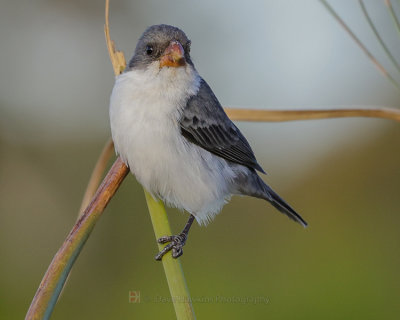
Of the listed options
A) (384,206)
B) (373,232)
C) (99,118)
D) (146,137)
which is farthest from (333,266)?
(99,118)

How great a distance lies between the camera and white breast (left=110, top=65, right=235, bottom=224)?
2.76 metres

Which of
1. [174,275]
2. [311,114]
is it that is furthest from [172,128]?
[174,275]

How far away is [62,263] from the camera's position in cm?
162

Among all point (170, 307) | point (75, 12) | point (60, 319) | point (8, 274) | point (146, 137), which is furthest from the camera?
point (75, 12)

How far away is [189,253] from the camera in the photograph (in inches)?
146

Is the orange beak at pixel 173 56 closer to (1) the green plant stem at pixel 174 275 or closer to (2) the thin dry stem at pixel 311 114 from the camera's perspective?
(2) the thin dry stem at pixel 311 114

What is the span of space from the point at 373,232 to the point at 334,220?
Answer: 0.30 metres

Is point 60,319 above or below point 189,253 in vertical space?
below

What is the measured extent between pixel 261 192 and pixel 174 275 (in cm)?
163

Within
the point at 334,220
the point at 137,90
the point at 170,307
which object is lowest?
the point at 170,307

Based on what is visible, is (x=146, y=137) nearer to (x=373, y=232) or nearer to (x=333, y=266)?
(x=333, y=266)

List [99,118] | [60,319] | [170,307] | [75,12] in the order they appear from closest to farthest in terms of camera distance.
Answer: [170,307], [60,319], [99,118], [75,12]

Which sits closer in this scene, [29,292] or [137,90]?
[137,90]

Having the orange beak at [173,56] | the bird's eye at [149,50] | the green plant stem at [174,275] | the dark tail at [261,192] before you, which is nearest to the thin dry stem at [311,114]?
the green plant stem at [174,275]
